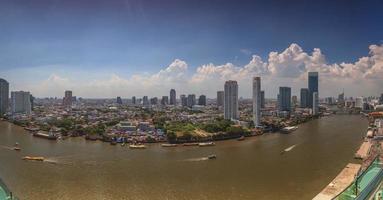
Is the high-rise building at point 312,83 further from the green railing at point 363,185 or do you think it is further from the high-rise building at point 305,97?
the green railing at point 363,185

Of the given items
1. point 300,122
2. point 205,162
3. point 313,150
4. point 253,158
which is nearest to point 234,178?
point 205,162

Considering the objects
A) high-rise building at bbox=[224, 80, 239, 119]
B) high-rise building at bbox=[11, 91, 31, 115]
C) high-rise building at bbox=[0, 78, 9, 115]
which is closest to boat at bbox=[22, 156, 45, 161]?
high-rise building at bbox=[224, 80, 239, 119]

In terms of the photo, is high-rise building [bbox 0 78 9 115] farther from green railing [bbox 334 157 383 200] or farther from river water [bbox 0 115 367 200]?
green railing [bbox 334 157 383 200]

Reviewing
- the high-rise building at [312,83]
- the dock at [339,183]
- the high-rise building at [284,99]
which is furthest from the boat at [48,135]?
the high-rise building at [312,83]

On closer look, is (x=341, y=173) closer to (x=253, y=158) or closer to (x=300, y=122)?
(x=253, y=158)

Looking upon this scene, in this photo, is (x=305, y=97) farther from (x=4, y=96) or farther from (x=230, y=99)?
(x=4, y=96)
